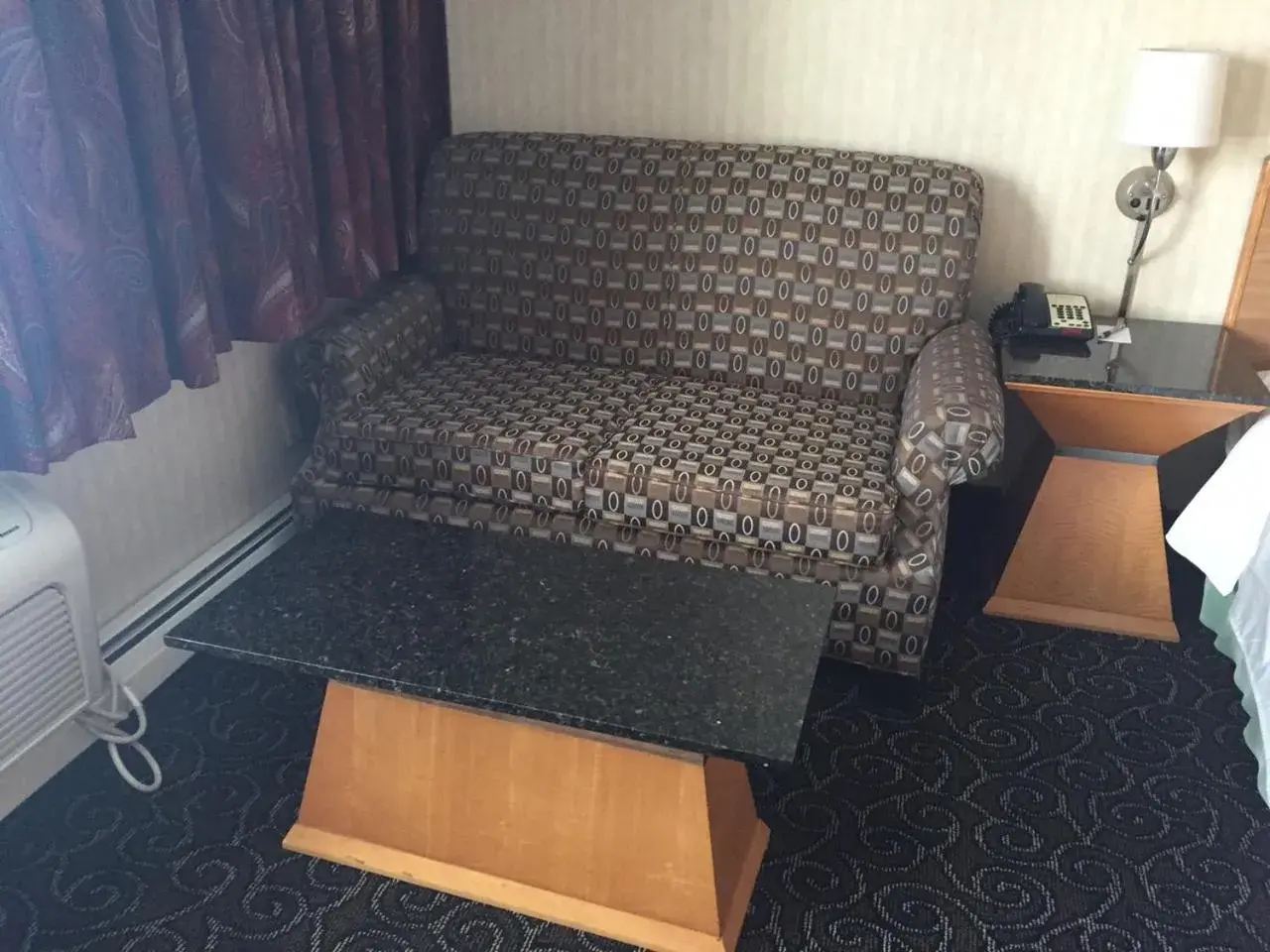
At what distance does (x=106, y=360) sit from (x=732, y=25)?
5.63 feet

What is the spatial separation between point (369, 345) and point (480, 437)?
39 centimetres

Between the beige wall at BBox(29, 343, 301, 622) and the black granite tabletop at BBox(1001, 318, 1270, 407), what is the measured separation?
1.69 m

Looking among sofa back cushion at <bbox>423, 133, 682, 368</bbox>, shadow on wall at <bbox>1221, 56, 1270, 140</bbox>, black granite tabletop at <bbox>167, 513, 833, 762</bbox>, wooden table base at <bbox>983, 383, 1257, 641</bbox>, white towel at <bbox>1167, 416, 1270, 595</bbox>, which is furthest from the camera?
sofa back cushion at <bbox>423, 133, 682, 368</bbox>

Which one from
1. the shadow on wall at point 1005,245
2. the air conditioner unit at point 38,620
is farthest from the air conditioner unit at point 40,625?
the shadow on wall at point 1005,245

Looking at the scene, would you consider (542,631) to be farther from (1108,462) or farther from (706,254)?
(1108,462)

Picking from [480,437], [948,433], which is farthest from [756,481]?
[480,437]

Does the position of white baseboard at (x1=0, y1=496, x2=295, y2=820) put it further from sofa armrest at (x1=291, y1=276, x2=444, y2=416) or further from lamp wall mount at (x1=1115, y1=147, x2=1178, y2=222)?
lamp wall mount at (x1=1115, y1=147, x2=1178, y2=222)

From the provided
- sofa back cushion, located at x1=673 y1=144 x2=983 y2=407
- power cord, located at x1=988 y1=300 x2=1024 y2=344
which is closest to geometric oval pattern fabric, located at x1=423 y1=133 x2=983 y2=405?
sofa back cushion, located at x1=673 y1=144 x2=983 y2=407

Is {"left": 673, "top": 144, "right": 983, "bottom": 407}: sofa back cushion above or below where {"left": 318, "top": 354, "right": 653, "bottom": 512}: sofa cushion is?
above

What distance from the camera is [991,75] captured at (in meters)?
2.63

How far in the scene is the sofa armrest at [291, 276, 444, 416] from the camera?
7.97 ft

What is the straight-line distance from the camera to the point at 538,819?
1.73m

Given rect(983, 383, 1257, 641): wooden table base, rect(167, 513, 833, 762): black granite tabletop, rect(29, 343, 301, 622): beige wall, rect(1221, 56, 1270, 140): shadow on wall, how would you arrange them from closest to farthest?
rect(167, 513, 833, 762): black granite tabletop, rect(29, 343, 301, 622): beige wall, rect(983, 383, 1257, 641): wooden table base, rect(1221, 56, 1270, 140): shadow on wall

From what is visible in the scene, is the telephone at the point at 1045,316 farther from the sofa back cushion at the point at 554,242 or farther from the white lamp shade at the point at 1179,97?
the sofa back cushion at the point at 554,242
